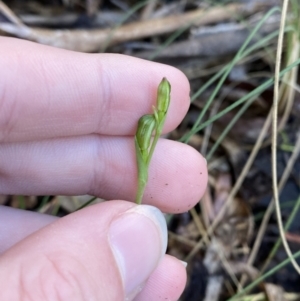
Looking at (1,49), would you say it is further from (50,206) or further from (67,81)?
(50,206)

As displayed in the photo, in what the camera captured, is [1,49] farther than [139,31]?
No

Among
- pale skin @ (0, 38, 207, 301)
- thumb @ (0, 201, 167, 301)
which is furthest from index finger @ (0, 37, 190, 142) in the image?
thumb @ (0, 201, 167, 301)

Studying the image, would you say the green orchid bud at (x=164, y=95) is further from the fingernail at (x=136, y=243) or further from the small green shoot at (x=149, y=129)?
the fingernail at (x=136, y=243)

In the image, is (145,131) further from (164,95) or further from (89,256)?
(89,256)

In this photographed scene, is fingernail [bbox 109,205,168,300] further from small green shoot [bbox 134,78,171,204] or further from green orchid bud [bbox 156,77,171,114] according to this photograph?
green orchid bud [bbox 156,77,171,114]

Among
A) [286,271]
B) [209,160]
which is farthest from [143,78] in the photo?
[286,271]

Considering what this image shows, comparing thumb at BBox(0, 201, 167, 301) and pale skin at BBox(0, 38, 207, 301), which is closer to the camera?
thumb at BBox(0, 201, 167, 301)

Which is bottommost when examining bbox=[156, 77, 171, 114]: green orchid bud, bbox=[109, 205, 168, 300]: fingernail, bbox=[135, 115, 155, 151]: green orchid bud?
A: bbox=[109, 205, 168, 300]: fingernail

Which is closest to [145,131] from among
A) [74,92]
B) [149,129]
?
[149,129]
